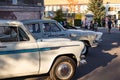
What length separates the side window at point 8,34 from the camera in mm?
8905

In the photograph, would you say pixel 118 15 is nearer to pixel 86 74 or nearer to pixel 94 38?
pixel 94 38

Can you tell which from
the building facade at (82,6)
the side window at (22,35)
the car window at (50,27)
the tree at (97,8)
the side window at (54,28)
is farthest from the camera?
the building facade at (82,6)

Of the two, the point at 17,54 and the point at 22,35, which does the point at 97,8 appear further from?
the point at 17,54

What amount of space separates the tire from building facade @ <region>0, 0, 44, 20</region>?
44.2 feet

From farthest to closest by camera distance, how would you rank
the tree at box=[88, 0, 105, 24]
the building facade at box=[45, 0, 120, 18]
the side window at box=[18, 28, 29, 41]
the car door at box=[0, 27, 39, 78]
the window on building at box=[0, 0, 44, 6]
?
1. the building facade at box=[45, 0, 120, 18]
2. the tree at box=[88, 0, 105, 24]
3. the window on building at box=[0, 0, 44, 6]
4. the side window at box=[18, 28, 29, 41]
5. the car door at box=[0, 27, 39, 78]

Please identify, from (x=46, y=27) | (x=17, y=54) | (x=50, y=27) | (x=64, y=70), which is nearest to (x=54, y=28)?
(x=50, y=27)

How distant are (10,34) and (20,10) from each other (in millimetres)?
15237

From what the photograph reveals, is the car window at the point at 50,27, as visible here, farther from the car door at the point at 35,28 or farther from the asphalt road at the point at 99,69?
the asphalt road at the point at 99,69

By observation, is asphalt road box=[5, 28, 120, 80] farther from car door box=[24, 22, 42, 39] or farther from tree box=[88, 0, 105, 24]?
tree box=[88, 0, 105, 24]

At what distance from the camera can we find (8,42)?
886 cm

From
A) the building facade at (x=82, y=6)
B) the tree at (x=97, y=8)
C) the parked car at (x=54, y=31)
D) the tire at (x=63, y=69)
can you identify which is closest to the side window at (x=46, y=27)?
the parked car at (x=54, y=31)

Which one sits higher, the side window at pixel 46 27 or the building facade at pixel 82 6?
the building facade at pixel 82 6

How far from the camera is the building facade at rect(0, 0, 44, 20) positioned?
Result: 2314cm

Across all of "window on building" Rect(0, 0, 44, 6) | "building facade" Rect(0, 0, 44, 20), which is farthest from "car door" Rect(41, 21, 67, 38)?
"window on building" Rect(0, 0, 44, 6)
